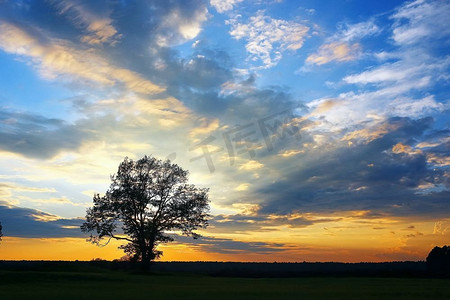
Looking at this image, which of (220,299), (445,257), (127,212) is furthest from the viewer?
(445,257)

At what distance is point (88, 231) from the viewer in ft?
206

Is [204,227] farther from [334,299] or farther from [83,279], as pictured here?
[334,299]

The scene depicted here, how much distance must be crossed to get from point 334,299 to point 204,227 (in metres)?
43.4

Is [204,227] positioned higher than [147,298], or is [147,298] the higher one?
[204,227]

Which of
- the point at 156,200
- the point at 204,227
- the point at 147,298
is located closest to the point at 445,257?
the point at 204,227

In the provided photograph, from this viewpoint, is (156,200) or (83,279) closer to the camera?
(83,279)

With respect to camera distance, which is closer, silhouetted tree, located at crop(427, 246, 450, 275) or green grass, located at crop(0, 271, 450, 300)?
green grass, located at crop(0, 271, 450, 300)

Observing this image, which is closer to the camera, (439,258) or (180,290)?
(180,290)

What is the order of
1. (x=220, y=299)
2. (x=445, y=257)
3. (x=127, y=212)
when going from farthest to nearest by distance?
(x=445, y=257) < (x=127, y=212) < (x=220, y=299)

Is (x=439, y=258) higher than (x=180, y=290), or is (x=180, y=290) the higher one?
(x=439, y=258)

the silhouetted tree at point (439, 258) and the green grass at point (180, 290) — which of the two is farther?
the silhouetted tree at point (439, 258)

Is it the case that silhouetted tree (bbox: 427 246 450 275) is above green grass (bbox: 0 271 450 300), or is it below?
above

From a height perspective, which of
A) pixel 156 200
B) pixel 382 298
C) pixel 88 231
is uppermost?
pixel 156 200

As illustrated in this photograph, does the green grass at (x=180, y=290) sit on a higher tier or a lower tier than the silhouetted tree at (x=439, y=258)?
lower
